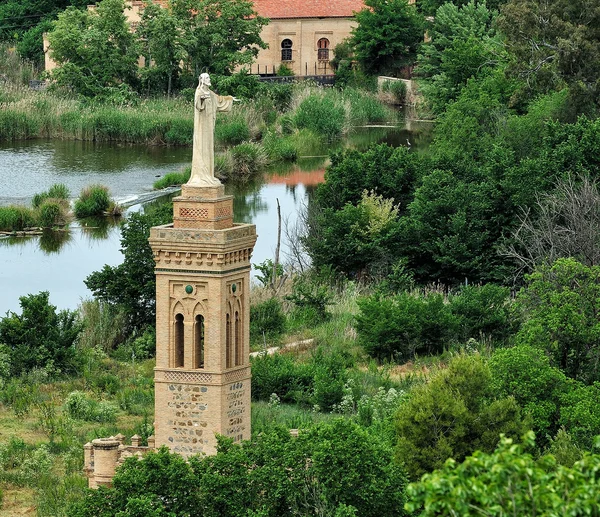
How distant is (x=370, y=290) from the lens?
39281mm

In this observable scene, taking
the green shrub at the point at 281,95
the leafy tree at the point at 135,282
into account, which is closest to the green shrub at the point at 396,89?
the green shrub at the point at 281,95

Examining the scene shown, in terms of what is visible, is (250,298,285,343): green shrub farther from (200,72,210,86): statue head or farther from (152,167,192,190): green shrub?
(152,167,192,190): green shrub

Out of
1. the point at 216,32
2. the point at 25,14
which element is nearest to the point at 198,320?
the point at 216,32

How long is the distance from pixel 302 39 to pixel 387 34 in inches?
271

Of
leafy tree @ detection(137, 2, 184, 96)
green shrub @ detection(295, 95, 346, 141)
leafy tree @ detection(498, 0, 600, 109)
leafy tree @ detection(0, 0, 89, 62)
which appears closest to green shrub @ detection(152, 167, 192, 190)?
green shrub @ detection(295, 95, 346, 141)

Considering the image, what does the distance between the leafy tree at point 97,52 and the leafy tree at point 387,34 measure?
28.9ft

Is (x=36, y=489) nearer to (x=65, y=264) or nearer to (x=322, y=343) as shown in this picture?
(x=322, y=343)

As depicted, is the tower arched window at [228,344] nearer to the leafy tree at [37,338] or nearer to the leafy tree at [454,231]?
the leafy tree at [37,338]

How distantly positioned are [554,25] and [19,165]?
826 inches

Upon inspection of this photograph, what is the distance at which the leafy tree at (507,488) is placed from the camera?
14.5 meters

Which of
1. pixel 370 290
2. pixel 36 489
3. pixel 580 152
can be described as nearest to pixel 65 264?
pixel 370 290

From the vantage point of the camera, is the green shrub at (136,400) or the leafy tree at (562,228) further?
the leafy tree at (562,228)

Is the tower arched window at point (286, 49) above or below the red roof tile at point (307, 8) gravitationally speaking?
below

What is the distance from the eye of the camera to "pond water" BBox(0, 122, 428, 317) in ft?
147
